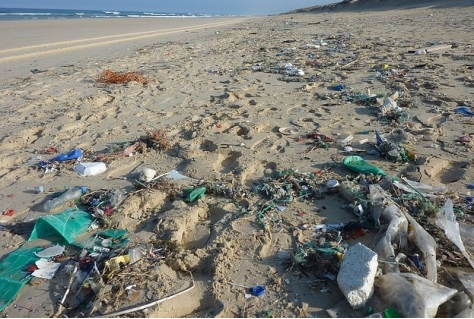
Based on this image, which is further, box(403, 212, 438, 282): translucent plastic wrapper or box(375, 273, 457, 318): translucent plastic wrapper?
box(403, 212, 438, 282): translucent plastic wrapper

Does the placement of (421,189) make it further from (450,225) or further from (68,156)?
(68,156)

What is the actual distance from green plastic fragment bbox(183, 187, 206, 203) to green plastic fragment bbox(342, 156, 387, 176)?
4.39ft

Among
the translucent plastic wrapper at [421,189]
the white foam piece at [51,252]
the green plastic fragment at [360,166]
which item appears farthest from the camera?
the green plastic fragment at [360,166]

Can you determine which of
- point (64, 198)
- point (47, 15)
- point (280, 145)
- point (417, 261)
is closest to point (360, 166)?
point (280, 145)

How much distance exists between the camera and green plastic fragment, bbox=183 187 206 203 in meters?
2.91

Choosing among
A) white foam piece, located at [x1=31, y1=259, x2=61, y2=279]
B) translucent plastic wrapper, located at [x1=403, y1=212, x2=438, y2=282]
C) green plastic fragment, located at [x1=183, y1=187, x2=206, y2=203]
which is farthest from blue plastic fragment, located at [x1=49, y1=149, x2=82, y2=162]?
translucent plastic wrapper, located at [x1=403, y1=212, x2=438, y2=282]

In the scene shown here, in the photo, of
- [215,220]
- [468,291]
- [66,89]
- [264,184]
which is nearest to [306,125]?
[264,184]

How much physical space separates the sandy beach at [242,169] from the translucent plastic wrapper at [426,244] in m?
0.02

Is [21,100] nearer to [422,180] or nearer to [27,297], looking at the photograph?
[27,297]

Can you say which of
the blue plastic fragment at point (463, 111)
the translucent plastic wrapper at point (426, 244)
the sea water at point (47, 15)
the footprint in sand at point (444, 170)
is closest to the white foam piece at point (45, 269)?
the translucent plastic wrapper at point (426, 244)

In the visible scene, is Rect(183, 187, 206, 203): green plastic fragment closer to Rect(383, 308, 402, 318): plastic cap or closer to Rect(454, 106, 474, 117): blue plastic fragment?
Rect(383, 308, 402, 318): plastic cap

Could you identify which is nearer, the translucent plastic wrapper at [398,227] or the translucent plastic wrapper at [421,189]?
the translucent plastic wrapper at [398,227]

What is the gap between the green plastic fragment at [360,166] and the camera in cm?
304

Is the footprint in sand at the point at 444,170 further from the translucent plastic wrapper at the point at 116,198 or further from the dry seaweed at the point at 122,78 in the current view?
the dry seaweed at the point at 122,78
